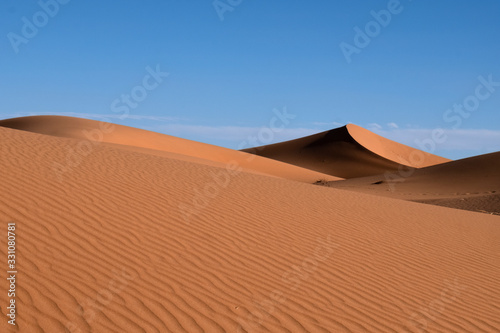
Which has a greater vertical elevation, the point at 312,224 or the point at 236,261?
the point at 312,224

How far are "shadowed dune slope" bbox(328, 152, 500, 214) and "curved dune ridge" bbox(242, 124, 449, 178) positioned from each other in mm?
13666

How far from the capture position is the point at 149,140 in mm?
38875

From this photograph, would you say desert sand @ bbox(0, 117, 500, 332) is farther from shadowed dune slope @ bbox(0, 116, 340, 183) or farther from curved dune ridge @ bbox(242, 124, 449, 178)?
curved dune ridge @ bbox(242, 124, 449, 178)

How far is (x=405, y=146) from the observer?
6438cm

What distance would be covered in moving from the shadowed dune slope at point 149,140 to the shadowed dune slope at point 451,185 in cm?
592

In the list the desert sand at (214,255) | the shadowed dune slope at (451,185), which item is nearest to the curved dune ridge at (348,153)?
A: the shadowed dune slope at (451,185)

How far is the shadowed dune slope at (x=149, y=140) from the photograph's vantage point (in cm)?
3644

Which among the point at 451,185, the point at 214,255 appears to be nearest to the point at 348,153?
the point at 451,185

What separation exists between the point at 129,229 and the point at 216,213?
7.05ft

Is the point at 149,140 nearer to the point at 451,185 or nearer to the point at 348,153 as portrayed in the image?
the point at 451,185

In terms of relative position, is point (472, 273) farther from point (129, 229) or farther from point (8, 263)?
point (8, 263)

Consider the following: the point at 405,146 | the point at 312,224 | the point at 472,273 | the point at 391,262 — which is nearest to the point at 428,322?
the point at 391,262

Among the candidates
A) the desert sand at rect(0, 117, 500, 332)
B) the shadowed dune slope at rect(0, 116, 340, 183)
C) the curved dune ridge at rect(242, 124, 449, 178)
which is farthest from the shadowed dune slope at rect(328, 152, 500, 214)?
the curved dune ridge at rect(242, 124, 449, 178)

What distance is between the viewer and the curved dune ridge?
51.6 m
